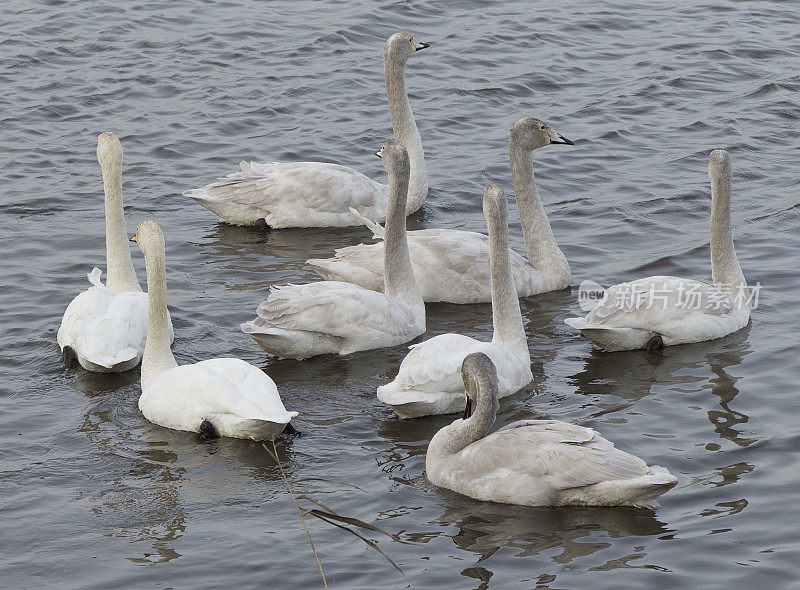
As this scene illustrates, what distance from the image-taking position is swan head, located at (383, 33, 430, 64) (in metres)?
14.2

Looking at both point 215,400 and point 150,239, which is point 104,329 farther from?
point 215,400

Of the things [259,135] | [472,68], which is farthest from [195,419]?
[472,68]

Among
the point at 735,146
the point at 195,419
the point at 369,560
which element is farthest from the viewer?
the point at 735,146

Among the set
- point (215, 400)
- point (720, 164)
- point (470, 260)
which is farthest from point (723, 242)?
point (215, 400)

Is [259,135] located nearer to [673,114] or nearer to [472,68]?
[472,68]

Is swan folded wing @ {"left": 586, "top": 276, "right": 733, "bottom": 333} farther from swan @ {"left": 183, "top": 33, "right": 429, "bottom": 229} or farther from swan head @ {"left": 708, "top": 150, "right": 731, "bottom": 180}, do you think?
swan @ {"left": 183, "top": 33, "right": 429, "bottom": 229}

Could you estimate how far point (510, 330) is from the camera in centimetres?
982

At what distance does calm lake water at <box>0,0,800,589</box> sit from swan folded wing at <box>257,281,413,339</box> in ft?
0.99

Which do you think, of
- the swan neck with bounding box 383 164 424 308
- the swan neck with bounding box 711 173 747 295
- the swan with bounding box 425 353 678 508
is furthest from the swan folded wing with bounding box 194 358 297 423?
the swan neck with bounding box 711 173 747 295

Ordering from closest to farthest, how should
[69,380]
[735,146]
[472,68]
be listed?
[69,380]
[735,146]
[472,68]

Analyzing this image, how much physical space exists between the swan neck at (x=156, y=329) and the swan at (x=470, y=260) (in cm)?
239

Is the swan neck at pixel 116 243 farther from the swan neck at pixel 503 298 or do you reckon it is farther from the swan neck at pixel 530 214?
the swan neck at pixel 530 214

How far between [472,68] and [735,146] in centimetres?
444


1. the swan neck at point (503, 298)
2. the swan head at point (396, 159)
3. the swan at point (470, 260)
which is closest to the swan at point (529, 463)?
the swan neck at point (503, 298)
